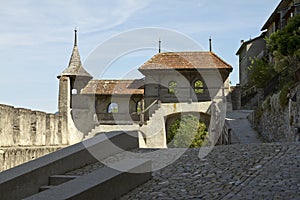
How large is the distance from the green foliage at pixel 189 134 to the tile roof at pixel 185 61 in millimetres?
6935

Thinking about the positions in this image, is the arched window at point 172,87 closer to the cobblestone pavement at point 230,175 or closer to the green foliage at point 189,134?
the green foliage at point 189,134

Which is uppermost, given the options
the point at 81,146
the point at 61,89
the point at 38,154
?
the point at 61,89

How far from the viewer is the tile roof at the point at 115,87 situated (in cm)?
3378

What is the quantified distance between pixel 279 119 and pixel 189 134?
6.59m

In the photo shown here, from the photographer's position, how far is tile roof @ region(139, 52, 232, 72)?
29.2 metres

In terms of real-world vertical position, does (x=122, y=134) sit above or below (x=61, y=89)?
below

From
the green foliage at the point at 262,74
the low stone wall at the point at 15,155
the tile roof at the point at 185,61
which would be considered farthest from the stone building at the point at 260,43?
the low stone wall at the point at 15,155

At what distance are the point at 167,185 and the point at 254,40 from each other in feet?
133

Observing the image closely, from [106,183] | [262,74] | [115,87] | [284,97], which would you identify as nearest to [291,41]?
[284,97]

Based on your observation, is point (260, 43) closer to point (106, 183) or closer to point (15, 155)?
point (15, 155)

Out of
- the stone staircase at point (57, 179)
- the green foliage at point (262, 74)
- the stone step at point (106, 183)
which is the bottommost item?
the stone staircase at point (57, 179)

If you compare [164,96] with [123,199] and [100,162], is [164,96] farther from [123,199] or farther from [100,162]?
[123,199]

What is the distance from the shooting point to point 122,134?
9.56m

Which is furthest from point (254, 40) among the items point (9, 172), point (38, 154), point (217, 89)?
point (9, 172)
